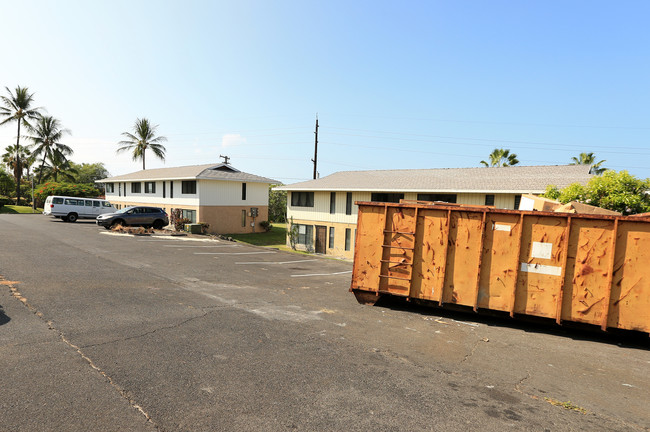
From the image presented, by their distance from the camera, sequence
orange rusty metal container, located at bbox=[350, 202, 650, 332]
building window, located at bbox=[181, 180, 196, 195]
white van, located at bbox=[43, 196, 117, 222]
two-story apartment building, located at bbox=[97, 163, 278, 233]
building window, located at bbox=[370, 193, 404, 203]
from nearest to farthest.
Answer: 1. orange rusty metal container, located at bbox=[350, 202, 650, 332]
2. building window, located at bbox=[370, 193, 404, 203]
3. white van, located at bbox=[43, 196, 117, 222]
4. two-story apartment building, located at bbox=[97, 163, 278, 233]
5. building window, located at bbox=[181, 180, 196, 195]

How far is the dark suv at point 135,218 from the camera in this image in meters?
27.4

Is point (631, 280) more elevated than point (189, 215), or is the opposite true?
point (631, 280)

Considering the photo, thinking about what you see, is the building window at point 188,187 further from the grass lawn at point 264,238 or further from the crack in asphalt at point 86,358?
the crack in asphalt at point 86,358

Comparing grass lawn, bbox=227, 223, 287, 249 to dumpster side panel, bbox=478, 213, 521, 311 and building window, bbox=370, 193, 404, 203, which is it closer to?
building window, bbox=370, 193, 404, 203

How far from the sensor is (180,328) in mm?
7168

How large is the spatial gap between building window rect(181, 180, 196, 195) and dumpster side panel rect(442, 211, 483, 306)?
95.5 ft

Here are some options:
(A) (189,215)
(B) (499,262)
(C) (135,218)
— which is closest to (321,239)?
(A) (189,215)

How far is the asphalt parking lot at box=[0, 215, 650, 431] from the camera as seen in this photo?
435 centimetres

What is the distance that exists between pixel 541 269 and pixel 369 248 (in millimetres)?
4078

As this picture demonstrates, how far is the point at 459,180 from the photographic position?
24234mm

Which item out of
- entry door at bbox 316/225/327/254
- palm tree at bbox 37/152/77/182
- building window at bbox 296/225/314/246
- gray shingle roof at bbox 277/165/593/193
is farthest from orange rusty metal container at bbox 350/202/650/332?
palm tree at bbox 37/152/77/182

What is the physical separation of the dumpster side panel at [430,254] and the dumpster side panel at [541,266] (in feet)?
5.69

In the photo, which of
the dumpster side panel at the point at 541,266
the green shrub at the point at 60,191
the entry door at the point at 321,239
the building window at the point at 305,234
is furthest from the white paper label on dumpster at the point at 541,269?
the green shrub at the point at 60,191

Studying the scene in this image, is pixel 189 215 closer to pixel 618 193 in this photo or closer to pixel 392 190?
pixel 392 190
